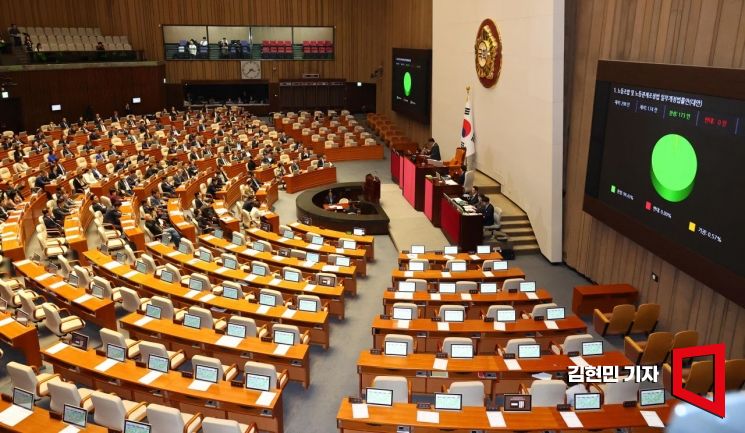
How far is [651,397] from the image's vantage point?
762 centimetres

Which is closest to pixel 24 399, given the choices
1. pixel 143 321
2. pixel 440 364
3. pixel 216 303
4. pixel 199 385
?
pixel 199 385

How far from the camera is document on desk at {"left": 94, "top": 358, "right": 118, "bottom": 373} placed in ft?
28.2

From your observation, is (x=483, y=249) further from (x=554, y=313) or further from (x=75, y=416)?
(x=75, y=416)

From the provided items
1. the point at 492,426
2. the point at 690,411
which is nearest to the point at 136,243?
the point at 492,426

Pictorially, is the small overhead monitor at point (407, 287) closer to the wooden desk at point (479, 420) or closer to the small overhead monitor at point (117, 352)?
the wooden desk at point (479, 420)

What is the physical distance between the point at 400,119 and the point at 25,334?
2414 cm

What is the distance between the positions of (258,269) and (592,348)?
22.3 feet

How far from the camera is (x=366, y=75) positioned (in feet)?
123

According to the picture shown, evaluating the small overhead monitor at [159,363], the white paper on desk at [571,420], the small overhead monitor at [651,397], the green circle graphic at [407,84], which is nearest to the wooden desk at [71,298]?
the small overhead monitor at [159,363]

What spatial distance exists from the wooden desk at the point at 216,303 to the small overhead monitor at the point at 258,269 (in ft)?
4.36

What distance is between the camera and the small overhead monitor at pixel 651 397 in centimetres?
760

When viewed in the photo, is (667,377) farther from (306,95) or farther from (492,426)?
(306,95)

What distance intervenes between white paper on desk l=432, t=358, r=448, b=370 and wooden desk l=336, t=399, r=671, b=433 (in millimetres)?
1105

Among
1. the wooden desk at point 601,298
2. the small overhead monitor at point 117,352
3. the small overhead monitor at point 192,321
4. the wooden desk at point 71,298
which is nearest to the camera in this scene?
the small overhead monitor at point 117,352
